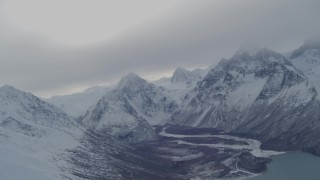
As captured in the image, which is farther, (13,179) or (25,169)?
(25,169)

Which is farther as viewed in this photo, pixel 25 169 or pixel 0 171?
pixel 25 169
